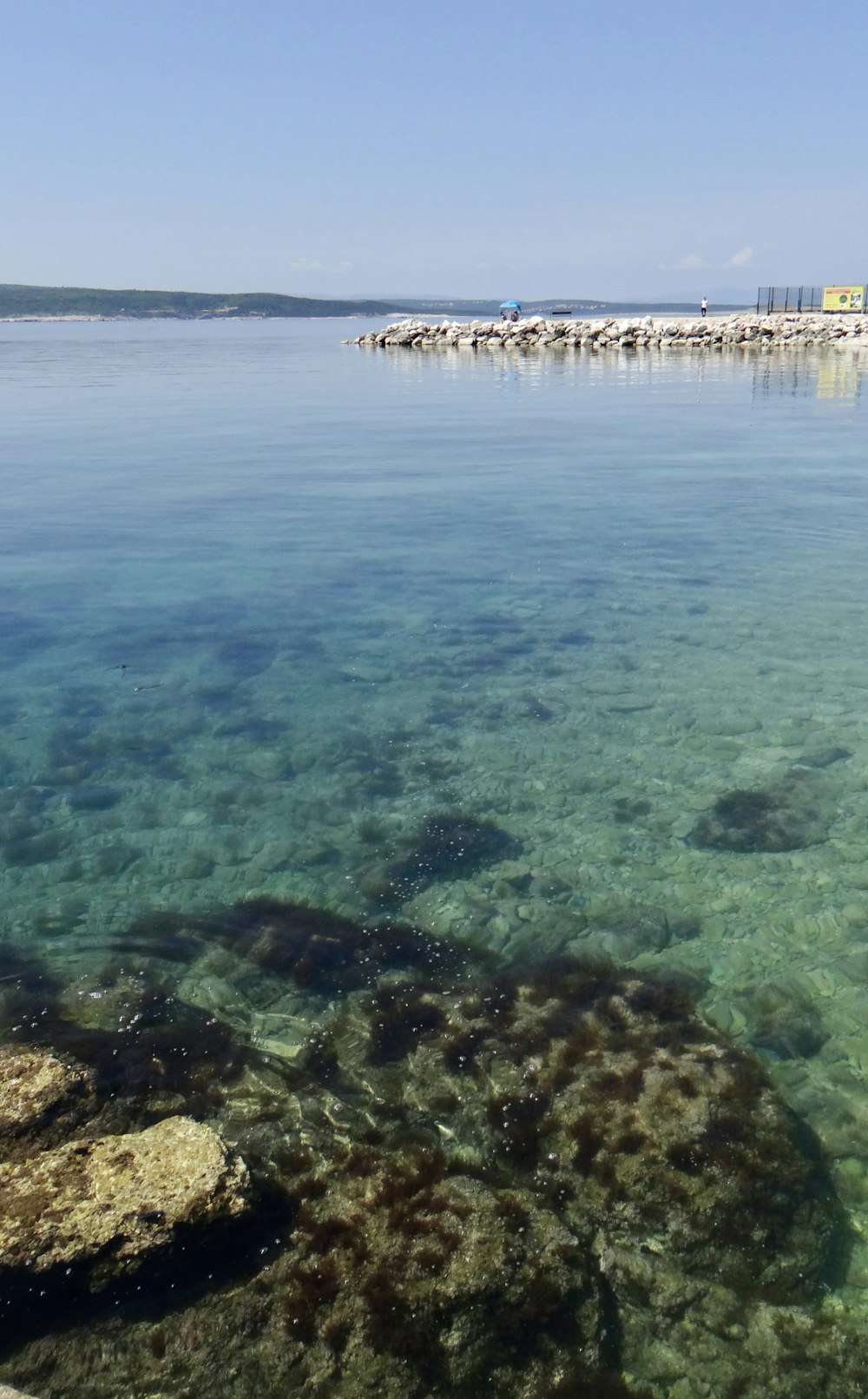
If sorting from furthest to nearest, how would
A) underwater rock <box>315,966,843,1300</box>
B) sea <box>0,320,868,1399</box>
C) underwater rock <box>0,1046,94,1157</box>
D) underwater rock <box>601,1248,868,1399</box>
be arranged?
sea <box>0,320,868,1399</box> → underwater rock <box>0,1046,94,1157</box> → underwater rock <box>315,966,843,1300</box> → underwater rock <box>601,1248,868,1399</box>

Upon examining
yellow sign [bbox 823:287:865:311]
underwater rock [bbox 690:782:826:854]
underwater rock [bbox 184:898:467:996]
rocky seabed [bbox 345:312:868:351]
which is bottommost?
underwater rock [bbox 184:898:467:996]

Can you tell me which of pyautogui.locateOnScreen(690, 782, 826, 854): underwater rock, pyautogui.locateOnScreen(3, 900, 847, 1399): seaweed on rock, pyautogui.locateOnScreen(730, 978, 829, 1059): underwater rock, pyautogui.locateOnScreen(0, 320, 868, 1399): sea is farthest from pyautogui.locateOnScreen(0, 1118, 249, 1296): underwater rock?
pyautogui.locateOnScreen(690, 782, 826, 854): underwater rock

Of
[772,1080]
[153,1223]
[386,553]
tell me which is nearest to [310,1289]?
[153,1223]

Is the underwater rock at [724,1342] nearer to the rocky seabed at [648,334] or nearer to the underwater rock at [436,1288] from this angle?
the underwater rock at [436,1288]

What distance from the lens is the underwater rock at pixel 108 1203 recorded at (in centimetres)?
448

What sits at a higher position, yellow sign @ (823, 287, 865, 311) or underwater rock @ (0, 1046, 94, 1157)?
yellow sign @ (823, 287, 865, 311)

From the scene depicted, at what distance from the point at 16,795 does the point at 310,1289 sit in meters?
6.64

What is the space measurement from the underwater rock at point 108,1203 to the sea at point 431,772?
19 centimetres

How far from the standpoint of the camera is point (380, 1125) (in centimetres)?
568

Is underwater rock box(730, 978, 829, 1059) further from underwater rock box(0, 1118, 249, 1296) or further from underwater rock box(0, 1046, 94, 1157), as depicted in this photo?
underwater rock box(0, 1046, 94, 1157)

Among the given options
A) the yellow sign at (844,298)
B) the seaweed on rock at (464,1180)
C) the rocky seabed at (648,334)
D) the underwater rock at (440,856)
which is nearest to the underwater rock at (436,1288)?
the seaweed on rock at (464,1180)

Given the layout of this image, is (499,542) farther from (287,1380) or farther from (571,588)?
(287,1380)

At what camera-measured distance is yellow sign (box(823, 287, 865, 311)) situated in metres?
92.7

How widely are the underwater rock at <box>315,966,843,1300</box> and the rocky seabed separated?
78214mm
